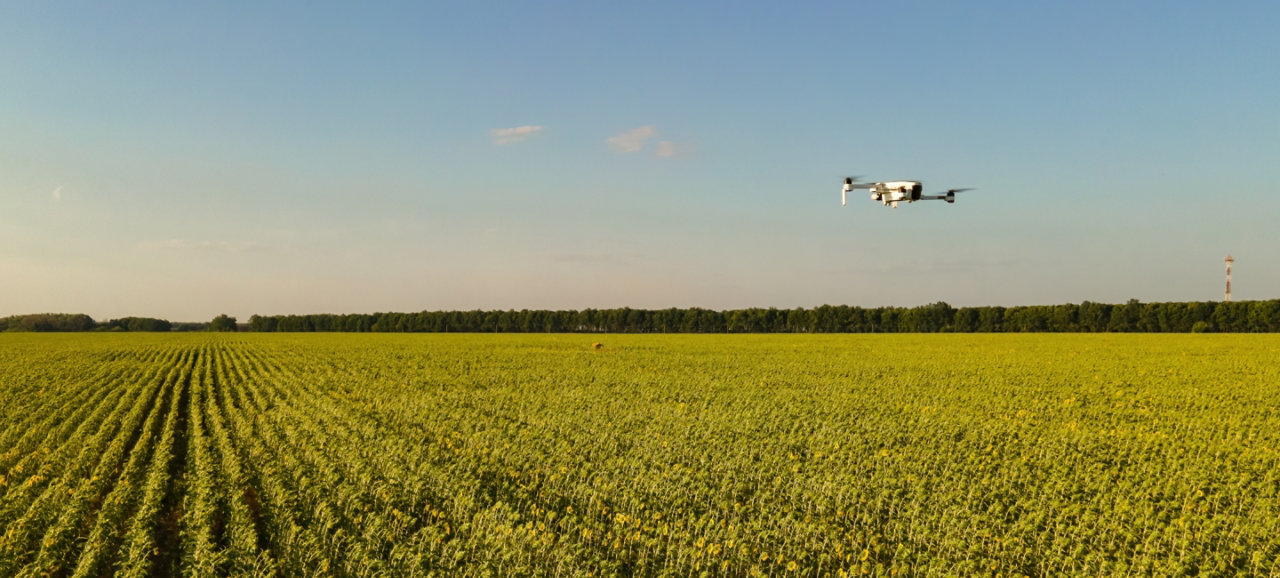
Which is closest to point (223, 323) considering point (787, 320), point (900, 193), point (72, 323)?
point (72, 323)

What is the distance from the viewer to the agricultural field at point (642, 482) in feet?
31.6

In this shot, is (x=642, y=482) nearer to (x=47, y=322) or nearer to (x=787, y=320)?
(x=787, y=320)

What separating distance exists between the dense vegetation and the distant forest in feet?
0.47

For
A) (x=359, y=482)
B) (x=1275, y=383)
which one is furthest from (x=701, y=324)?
(x=359, y=482)

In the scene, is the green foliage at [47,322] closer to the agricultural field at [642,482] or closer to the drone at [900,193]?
the agricultural field at [642,482]

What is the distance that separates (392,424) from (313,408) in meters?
5.32

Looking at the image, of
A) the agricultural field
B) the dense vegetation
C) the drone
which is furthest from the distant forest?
the drone

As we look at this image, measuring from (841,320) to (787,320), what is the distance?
35.5ft

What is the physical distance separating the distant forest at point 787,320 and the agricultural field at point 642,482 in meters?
99.8

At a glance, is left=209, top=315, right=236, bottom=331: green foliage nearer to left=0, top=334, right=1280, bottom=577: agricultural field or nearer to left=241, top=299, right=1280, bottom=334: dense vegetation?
left=241, top=299, right=1280, bottom=334: dense vegetation

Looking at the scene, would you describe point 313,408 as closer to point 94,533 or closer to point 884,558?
point 94,533

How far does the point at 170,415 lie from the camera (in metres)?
24.0

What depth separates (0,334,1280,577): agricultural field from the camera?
9.64 metres

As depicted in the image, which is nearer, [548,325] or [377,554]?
[377,554]
